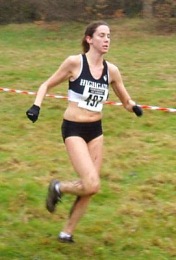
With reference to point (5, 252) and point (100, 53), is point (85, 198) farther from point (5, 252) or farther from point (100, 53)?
point (100, 53)

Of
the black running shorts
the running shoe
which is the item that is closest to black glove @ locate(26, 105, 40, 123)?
the black running shorts

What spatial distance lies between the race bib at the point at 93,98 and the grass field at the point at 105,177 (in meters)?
1.30

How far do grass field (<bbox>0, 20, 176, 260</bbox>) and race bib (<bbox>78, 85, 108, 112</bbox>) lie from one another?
1.30 meters

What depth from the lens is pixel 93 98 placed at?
5.98 meters

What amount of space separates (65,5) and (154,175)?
1696 centimetres

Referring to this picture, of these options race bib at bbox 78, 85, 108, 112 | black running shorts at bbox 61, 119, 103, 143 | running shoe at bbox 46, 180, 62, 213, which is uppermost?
race bib at bbox 78, 85, 108, 112

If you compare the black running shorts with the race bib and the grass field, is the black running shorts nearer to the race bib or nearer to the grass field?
the race bib

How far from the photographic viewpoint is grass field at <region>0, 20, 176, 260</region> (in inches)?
246

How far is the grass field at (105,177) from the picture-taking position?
20.5 feet

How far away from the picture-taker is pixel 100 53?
5.98 meters

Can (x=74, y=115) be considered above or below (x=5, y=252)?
above

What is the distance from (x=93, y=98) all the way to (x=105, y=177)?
7.87 feet

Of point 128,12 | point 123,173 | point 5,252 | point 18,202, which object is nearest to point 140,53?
point 128,12

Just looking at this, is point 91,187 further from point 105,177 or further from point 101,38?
point 105,177
